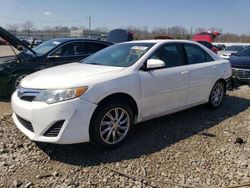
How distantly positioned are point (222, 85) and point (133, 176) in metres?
3.66

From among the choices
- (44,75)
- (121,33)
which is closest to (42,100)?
(44,75)

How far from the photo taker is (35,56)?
7469 millimetres

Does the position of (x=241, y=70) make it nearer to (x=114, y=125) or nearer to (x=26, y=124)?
(x=114, y=125)

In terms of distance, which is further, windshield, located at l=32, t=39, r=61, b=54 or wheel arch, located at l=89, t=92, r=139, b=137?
windshield, located at l=32, t=39, r=61, b=54

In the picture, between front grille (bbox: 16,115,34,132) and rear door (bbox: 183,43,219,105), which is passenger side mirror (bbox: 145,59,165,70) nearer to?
rear door (bbox: 183,43,219,105)

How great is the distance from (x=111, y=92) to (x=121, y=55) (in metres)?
1.12

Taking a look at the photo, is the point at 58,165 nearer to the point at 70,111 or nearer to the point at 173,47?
the point at 70,111

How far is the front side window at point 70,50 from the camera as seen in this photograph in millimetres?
7836

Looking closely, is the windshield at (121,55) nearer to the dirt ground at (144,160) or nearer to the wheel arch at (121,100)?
the wheel arch at (121,100)

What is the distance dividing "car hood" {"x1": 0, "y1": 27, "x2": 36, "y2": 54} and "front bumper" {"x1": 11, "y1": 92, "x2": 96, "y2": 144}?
13.4 ft

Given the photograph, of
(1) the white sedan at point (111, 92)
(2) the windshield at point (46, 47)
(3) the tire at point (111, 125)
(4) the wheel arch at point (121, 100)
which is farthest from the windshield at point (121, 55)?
(2) the windshield at point (46, 47)

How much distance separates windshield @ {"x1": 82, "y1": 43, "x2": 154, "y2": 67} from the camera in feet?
15.8

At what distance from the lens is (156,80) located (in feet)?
15.4

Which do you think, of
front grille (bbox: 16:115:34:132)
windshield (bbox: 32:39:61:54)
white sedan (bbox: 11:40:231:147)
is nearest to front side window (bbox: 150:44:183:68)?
white sedan (bbox: 11:40:231:147)
